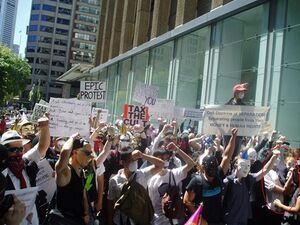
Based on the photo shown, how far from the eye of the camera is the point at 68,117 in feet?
24.8

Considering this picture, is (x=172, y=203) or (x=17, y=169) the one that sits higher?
(x=17, y=169)

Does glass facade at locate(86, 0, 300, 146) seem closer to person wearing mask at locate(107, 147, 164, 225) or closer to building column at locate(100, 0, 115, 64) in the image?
person wearing mask at locate(107, 147, 164, 225)

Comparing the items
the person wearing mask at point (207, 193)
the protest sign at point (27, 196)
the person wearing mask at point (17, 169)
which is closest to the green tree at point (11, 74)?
the person wearing mask at point (207, 193)

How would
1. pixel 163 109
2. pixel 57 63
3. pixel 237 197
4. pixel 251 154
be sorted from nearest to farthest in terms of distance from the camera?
pixel 237 197, pixel 251 154, pixel 163 109, pixel 57 63

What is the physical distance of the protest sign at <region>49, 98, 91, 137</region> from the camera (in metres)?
7.33

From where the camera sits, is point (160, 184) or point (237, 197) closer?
point (160, 184)

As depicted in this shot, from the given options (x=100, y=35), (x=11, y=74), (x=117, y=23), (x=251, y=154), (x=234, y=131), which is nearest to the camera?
(x=234, y=131)

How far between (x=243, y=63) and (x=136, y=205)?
10688mm

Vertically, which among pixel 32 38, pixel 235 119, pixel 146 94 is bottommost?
pixel 235 119

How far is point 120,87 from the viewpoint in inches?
1249

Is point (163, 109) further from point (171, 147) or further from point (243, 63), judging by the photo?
point (171, 147)

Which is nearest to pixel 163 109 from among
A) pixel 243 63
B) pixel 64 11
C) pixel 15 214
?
pixel 243 63

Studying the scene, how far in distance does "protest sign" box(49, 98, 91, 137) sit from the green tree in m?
45.8

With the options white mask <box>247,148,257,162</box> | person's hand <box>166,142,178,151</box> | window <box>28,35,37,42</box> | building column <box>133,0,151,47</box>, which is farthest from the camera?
window <box>28,35,37,42</box>
